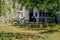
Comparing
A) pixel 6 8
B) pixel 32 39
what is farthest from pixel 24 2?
pixel 32 39

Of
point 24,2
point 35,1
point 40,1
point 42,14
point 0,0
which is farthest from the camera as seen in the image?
point 42,14

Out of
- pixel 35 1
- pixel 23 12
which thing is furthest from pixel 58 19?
pixel 35 1

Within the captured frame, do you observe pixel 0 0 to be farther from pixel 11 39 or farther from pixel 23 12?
pixel 23 12

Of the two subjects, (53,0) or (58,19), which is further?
(58,19)

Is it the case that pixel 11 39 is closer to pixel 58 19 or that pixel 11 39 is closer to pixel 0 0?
pixel 0 0

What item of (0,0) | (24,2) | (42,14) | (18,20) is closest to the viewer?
(0,0)

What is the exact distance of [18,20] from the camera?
26406 millimetres

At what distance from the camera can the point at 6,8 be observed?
44.8 ft

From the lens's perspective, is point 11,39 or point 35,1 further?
point 35,1

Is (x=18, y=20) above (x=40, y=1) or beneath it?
beneath

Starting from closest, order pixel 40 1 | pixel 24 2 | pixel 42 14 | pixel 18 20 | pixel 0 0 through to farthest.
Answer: pixel 0 0, pixel 24 2, pixel 40 1, pixel 18 20, pixel 42 14

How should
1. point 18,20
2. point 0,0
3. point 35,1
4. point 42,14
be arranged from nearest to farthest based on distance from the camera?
point 0,0 < point 35,1 < point 18,20 < point 42,14

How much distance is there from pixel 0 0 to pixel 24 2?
5.48ft

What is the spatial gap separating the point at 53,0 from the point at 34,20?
10150mm
